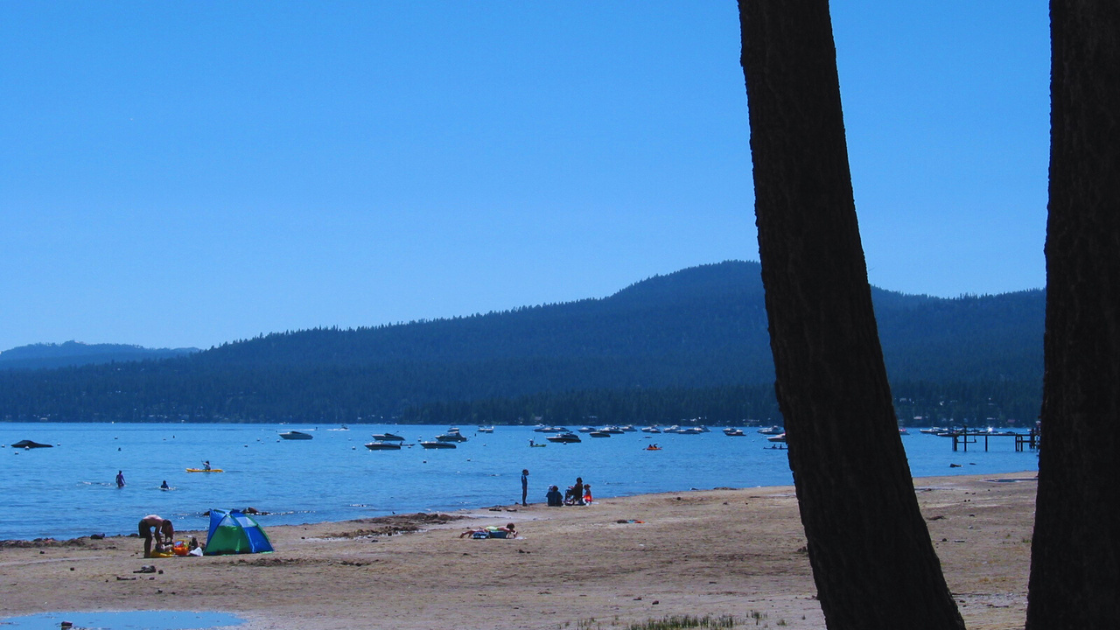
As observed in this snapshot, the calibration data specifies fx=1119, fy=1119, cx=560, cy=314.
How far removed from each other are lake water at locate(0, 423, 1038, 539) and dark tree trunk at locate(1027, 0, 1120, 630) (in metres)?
37.9

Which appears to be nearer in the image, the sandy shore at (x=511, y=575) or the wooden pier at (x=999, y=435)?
the sandy shore at (x=511, y=575)

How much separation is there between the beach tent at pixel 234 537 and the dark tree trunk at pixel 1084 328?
2422cm

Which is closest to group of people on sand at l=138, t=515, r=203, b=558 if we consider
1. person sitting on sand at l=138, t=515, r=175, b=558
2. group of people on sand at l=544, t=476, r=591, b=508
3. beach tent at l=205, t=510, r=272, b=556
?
person sitting on sand at l=138, t=515, r=175, b=558

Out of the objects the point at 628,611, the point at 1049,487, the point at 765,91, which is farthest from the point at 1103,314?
the point at 628,611

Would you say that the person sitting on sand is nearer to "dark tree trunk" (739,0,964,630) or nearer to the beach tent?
the beach tent

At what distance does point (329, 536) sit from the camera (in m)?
32.1

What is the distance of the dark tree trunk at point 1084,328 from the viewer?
3730mm

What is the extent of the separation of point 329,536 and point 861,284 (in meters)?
29.8

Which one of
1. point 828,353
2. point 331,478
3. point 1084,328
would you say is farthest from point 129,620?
point 331,478

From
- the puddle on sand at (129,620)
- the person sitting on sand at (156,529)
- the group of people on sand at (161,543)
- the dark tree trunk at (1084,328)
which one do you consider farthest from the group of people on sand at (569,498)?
the dark tree trunk at (1084,328)

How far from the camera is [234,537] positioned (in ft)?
85.7

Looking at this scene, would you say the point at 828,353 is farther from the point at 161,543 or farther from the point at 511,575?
the point at 161,543

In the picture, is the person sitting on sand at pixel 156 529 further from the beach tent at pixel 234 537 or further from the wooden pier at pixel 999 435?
the wooden pier at pixel 999 435

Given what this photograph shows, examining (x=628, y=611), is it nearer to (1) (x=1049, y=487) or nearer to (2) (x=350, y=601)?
(2) (x=350, y=601)
